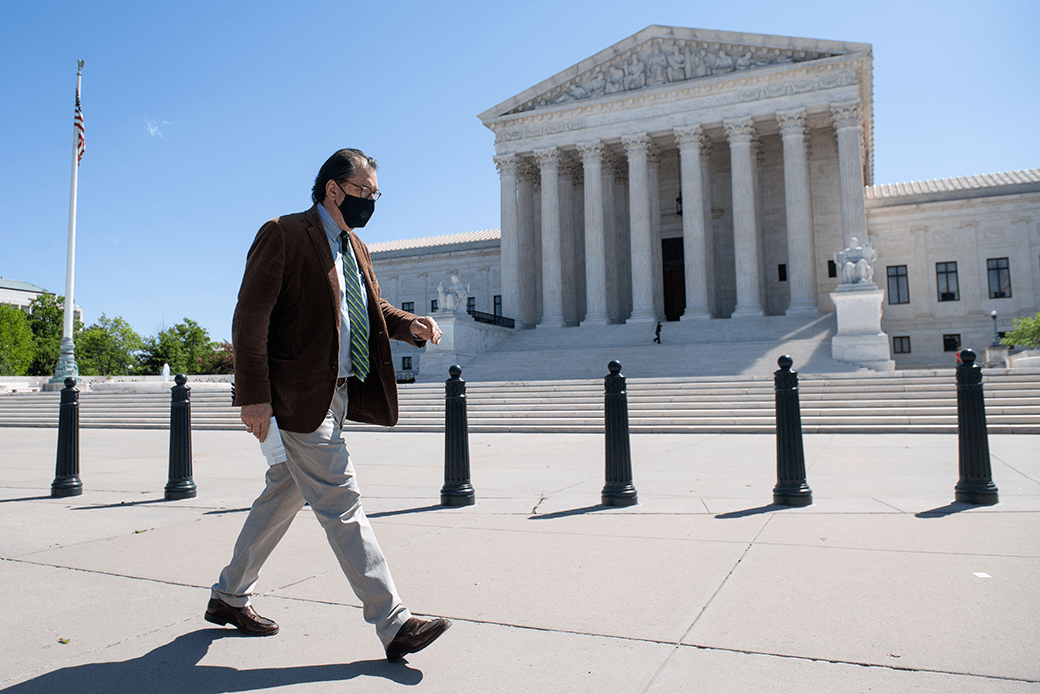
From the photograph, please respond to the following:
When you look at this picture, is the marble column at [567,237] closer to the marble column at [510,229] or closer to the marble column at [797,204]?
the marble column at [510,229]

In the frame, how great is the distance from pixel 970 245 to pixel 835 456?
3579 centimetres

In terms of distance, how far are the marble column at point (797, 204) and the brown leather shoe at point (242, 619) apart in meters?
35.7

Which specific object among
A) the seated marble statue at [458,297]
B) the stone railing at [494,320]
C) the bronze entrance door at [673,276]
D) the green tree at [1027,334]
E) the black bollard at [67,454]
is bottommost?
the black bollard at [67,454]

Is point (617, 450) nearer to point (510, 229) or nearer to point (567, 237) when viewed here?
point (510, 229)

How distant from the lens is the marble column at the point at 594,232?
3981 centimetres

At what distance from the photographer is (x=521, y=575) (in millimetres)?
4383

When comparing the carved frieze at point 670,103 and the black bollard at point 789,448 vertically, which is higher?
the carved frieze at point 670,103

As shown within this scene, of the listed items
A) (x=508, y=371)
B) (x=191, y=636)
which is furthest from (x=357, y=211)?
(x=508, y=371)

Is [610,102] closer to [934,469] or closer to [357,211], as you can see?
[934,469]

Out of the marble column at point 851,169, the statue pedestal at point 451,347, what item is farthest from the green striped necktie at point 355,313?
the marble column at point 851,169

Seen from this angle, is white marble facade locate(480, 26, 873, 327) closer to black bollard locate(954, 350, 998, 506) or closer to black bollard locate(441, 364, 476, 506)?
black bollard locate(954, 350, 998, 506)

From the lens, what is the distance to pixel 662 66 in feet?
129

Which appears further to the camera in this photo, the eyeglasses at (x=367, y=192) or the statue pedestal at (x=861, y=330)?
the statue pedestal at (x=861, y=330)

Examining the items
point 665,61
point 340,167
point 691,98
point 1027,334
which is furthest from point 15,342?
point 340,167
